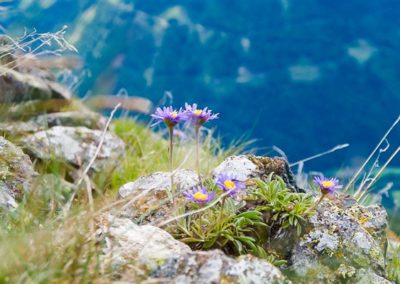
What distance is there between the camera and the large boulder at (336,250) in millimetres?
2910

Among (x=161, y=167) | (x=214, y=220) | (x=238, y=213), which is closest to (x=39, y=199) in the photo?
(x=214, y=220)

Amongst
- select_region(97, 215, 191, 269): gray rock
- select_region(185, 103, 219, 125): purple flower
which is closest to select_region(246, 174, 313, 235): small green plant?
select_region(185, 103, 219, 125): purple flower

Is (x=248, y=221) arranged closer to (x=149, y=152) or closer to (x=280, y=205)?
(x=280, y=205)

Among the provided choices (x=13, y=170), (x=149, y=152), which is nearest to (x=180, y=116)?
(x=13, y=170)

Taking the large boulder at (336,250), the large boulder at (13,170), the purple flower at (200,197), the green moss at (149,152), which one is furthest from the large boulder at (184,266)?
the green moss at (149,152)

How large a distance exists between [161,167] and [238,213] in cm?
290

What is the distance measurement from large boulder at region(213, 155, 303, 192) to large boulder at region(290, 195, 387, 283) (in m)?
0.40

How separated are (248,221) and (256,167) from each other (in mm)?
565

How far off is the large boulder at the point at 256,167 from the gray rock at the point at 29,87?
2.61 metres

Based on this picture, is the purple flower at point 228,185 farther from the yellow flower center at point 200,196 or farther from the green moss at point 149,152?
the green moss at point 149,152

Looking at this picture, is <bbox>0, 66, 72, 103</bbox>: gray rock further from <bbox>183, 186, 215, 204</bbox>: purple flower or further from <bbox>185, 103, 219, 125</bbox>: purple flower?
<bbox>183, 186, 215, 204</bbox>: purple flower

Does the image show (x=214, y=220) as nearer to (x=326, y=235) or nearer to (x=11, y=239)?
(x=326, y=235)

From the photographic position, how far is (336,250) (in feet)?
9.80

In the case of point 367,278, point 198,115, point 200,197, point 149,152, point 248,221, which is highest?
point 198,115
